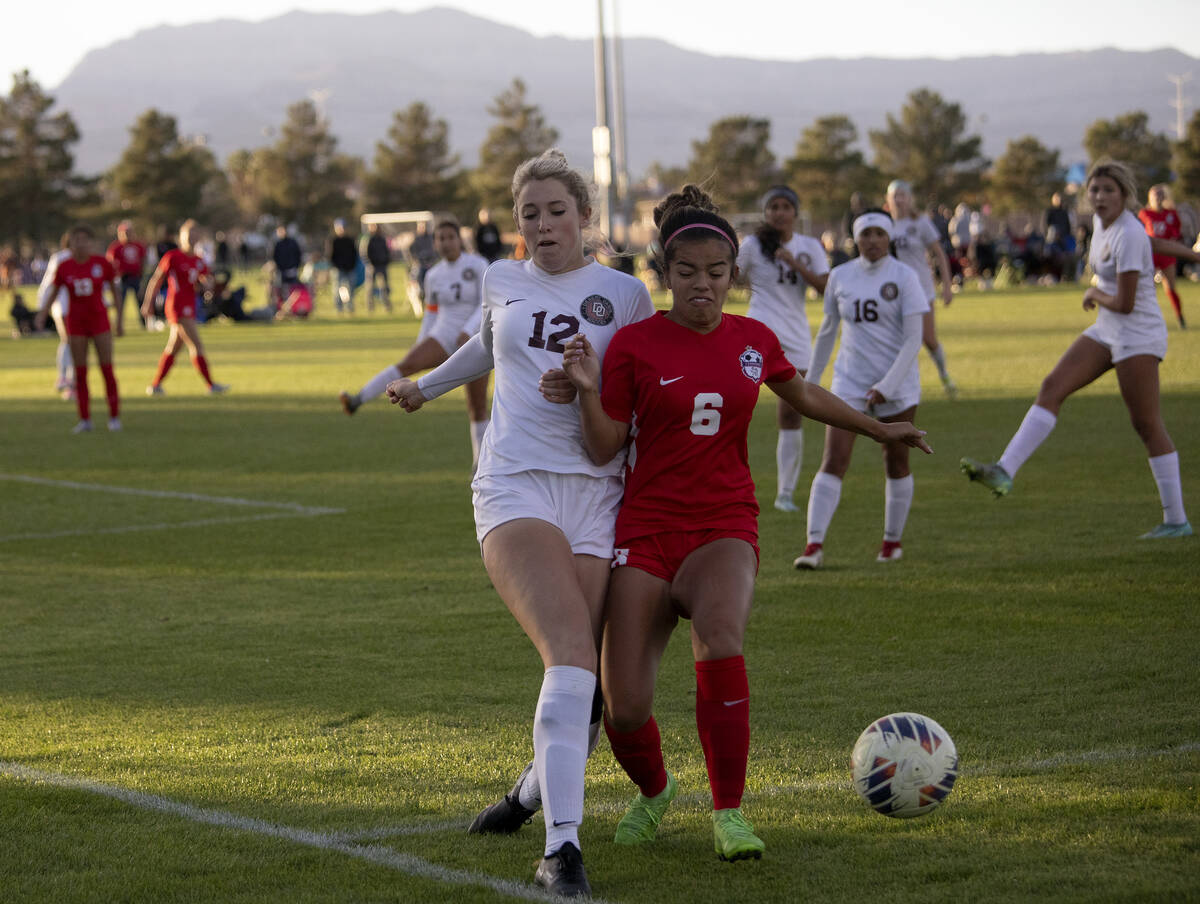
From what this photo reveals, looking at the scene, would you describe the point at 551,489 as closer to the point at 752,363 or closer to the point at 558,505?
the point at 558,505

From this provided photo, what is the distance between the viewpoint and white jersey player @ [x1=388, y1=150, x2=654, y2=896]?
409 centimetres

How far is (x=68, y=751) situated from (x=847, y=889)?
123 inches

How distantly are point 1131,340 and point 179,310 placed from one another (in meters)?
13.8

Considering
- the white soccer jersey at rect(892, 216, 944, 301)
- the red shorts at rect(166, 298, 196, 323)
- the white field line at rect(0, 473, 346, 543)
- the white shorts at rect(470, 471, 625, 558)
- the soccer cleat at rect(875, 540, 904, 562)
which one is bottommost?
the white field line at rect(0, 473, 346, 543)

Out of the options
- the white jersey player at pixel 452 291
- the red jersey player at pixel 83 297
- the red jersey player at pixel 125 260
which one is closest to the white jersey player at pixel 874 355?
the white jersey player at pixel 452 291

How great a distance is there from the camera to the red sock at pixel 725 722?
14.0 ft

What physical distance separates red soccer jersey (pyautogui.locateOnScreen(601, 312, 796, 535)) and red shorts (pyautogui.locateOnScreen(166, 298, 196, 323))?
1615cm

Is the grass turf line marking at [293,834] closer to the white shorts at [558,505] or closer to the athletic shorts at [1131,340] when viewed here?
the white shorts at [558,505]

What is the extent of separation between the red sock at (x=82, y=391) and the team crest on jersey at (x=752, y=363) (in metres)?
13.8

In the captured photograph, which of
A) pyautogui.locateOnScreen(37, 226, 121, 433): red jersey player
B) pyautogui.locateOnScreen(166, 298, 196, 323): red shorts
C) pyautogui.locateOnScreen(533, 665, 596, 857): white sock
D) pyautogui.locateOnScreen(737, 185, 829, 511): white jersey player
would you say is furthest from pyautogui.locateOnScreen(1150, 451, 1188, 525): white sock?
pyautogui.locateOnScreen(166, 298, 196, 323): red shorts

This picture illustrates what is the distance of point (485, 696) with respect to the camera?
6.28 meters

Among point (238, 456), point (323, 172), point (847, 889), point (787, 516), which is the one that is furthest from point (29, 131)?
point (847, 889)

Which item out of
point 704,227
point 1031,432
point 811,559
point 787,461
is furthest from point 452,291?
point 704,227

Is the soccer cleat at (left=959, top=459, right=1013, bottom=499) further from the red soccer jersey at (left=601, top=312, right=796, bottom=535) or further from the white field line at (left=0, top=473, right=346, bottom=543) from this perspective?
the white field line at (left=0, top=473, right=346, bottom=543)
